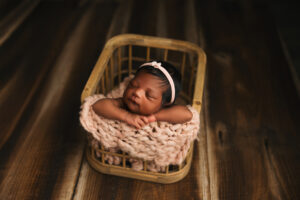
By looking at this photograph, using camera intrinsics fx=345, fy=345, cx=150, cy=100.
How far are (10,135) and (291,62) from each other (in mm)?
1264

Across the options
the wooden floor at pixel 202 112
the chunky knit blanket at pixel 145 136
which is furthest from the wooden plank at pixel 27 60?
the chunky knit blanket at pixel 145 136

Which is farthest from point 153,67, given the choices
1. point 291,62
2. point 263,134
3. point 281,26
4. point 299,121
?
point 281,26

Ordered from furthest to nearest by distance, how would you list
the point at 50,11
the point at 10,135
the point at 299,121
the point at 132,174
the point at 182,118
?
the point at 50,11 → the point at 299,121 → the point at 10,135 → the point at 132,174 → the point at 182,118

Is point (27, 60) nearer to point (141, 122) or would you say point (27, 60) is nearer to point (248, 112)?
point (141, 122)

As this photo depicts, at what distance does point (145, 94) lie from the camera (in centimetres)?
94

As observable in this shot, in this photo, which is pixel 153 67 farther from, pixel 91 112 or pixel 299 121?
pixel 299 121

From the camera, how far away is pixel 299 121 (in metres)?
1.34

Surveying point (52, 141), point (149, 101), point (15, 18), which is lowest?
point (52, 141)

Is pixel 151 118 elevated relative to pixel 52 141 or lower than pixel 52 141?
elevated

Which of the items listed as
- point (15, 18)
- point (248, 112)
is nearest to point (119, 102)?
point (248, 112)

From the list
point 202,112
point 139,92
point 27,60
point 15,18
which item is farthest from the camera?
point 15,18

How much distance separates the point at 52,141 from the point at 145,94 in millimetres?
462

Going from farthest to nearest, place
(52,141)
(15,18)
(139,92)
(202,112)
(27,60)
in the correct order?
(15,18) < (27,60) < (202,112) < (52,141) < (139,92)

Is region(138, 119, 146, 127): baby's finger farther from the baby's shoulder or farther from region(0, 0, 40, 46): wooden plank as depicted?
region(0, 0, 40, 46): wooden plank
